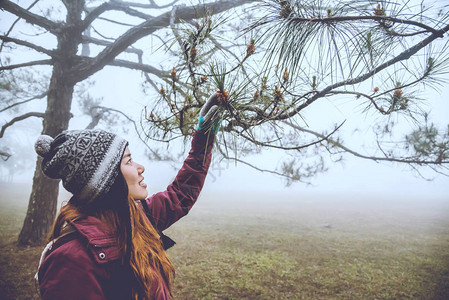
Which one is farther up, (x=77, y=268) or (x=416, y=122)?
(x=416, y=122)

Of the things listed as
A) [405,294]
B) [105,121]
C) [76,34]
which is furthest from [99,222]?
[105,121]

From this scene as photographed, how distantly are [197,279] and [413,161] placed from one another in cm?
335

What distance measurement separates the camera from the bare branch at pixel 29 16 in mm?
2929

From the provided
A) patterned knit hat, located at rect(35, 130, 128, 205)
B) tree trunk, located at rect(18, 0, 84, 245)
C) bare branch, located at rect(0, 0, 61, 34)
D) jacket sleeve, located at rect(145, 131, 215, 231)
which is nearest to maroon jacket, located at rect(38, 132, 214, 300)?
patterned knit hat, located at rect(35, 130, 128, 205)

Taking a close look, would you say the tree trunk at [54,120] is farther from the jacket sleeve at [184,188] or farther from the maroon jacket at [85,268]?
the maroon jacket at [85,268]

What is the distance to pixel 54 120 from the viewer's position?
3760 mm

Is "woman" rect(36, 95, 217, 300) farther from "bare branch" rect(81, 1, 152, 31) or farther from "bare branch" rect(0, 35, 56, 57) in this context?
"bare branch" rect(81, 1, 152, 31)

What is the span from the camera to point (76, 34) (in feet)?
12.9

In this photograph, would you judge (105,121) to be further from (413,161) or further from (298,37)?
(413,161)

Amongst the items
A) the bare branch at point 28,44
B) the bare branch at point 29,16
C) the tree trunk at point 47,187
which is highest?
the bare branch at point 29,16

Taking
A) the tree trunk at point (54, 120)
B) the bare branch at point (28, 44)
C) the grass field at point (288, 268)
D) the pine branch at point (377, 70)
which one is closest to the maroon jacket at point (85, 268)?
the pine branch at point (377, 70)

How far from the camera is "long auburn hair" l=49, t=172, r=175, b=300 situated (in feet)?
2.76

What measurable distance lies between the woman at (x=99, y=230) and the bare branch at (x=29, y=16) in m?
3.53

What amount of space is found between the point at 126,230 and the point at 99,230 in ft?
0.32
